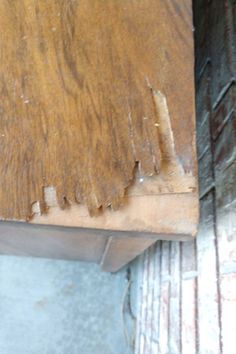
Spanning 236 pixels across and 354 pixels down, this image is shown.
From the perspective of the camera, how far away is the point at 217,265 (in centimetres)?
61

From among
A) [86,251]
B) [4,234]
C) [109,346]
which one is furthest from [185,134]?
[109,346]

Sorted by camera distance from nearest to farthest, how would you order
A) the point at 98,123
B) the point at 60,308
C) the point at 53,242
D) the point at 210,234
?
the point at 98,123, the point at 210,234, the point at 53,242, the point at 60,308

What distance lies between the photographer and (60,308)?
1.44m

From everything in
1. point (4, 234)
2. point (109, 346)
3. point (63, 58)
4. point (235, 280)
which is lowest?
point (109, 346)

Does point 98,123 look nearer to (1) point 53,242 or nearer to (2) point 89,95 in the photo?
(2) point 89,95

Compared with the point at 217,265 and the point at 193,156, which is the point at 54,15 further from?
the point at 217,265

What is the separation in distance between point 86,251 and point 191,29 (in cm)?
77

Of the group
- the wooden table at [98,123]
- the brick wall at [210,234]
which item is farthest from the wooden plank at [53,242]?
the wooden table at [98,123]

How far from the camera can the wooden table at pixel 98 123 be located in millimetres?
478

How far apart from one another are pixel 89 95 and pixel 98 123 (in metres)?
0.04

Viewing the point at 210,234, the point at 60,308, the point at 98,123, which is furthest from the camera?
the point at 60,308

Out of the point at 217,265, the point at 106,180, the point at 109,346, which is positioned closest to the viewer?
the point at 106,180

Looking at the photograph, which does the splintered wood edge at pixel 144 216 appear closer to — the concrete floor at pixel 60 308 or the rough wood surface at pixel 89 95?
the rough wood surface at pixel 89 95

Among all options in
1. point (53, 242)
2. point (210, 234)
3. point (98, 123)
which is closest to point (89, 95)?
point (98, 123)
